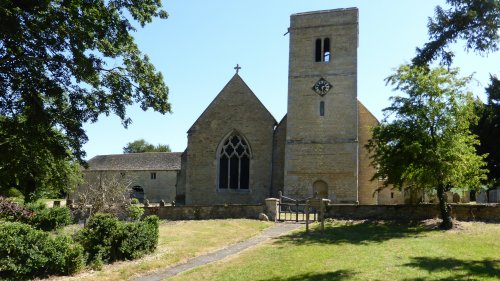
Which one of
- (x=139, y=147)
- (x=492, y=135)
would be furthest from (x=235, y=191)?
(x=139, y=147)

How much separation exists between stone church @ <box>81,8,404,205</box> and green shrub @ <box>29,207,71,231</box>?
1129 cm

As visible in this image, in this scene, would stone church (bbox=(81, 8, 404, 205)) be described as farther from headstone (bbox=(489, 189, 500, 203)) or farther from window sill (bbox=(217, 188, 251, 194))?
headstone (bbox=(489, 189, 500, 203))

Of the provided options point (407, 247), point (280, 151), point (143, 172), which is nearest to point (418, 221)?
point (407, 247)

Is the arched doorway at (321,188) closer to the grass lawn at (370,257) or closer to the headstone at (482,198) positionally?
the grass lawn at (370,257)

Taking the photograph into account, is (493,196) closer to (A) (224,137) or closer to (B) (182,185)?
(A) (224,137)

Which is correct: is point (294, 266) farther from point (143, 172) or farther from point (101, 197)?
point (143, 172)

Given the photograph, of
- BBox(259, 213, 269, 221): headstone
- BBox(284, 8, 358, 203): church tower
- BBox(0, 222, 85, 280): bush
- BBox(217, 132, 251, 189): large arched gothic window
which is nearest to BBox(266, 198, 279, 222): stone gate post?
BBox(259, 213, 269, 221): headstone

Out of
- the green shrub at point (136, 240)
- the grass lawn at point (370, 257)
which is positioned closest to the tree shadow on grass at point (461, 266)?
the grass lawn at point (370, 257)

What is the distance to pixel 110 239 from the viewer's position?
12.1m

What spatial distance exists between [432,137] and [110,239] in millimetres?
13116

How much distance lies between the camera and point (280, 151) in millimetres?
30484

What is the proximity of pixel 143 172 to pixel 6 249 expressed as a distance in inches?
1516

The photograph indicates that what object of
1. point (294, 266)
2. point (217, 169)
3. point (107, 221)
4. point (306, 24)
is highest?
point (306, 24)

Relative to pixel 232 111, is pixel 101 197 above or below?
below
